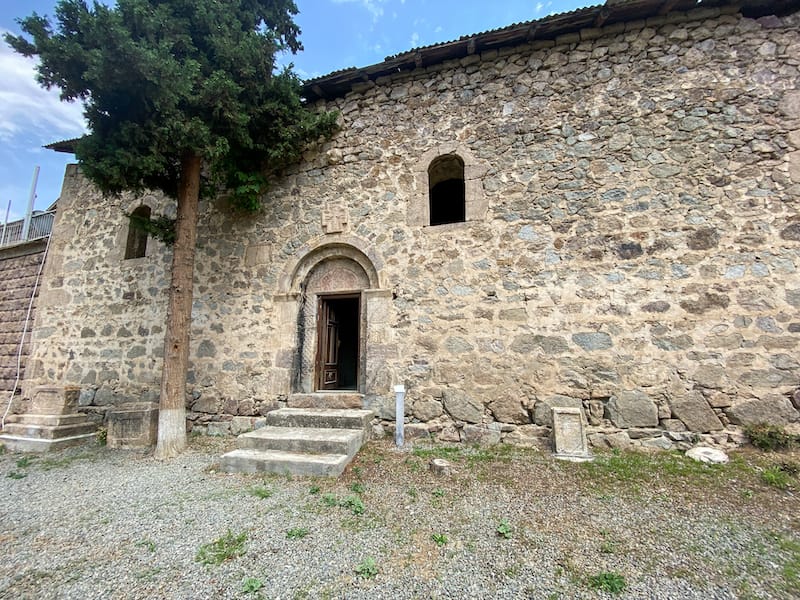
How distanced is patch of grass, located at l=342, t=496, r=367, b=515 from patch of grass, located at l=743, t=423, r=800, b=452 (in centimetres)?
454

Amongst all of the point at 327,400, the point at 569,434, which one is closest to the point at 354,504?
the point at 327,400

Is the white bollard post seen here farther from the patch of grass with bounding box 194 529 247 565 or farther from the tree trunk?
the tree trunk

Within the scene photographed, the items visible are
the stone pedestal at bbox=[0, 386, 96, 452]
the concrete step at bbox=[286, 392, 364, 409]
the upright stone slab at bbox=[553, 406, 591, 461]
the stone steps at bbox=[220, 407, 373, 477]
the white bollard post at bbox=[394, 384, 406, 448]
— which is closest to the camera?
the stone steps at bbox=[220, 407, 373, 477]

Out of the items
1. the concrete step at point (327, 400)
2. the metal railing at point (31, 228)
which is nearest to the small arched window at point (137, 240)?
the metal railing at point (31, 228)

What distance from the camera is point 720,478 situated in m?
3.76

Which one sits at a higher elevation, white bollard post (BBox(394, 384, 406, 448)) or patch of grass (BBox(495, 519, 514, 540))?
white bollard post (BBox(394, 384, 406, 448))

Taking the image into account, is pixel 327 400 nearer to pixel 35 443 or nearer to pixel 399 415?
pixel 399 415

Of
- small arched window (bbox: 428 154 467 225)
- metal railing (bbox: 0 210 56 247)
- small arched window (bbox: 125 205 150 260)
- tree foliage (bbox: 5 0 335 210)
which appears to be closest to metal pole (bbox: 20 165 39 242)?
metal railing (bbox: 0 210 56 247)

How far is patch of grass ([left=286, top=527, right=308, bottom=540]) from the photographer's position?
290cm

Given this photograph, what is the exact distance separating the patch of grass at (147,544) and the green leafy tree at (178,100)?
255 cm

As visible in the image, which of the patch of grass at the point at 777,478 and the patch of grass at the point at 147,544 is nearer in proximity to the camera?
the patch of grass at the point at 147,544

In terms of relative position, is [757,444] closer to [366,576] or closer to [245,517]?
[366,576]

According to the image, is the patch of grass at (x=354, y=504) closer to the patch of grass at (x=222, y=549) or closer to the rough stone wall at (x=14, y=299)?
the patch of grass at (x=222, y=549)

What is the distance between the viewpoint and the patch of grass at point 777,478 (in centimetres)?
356
